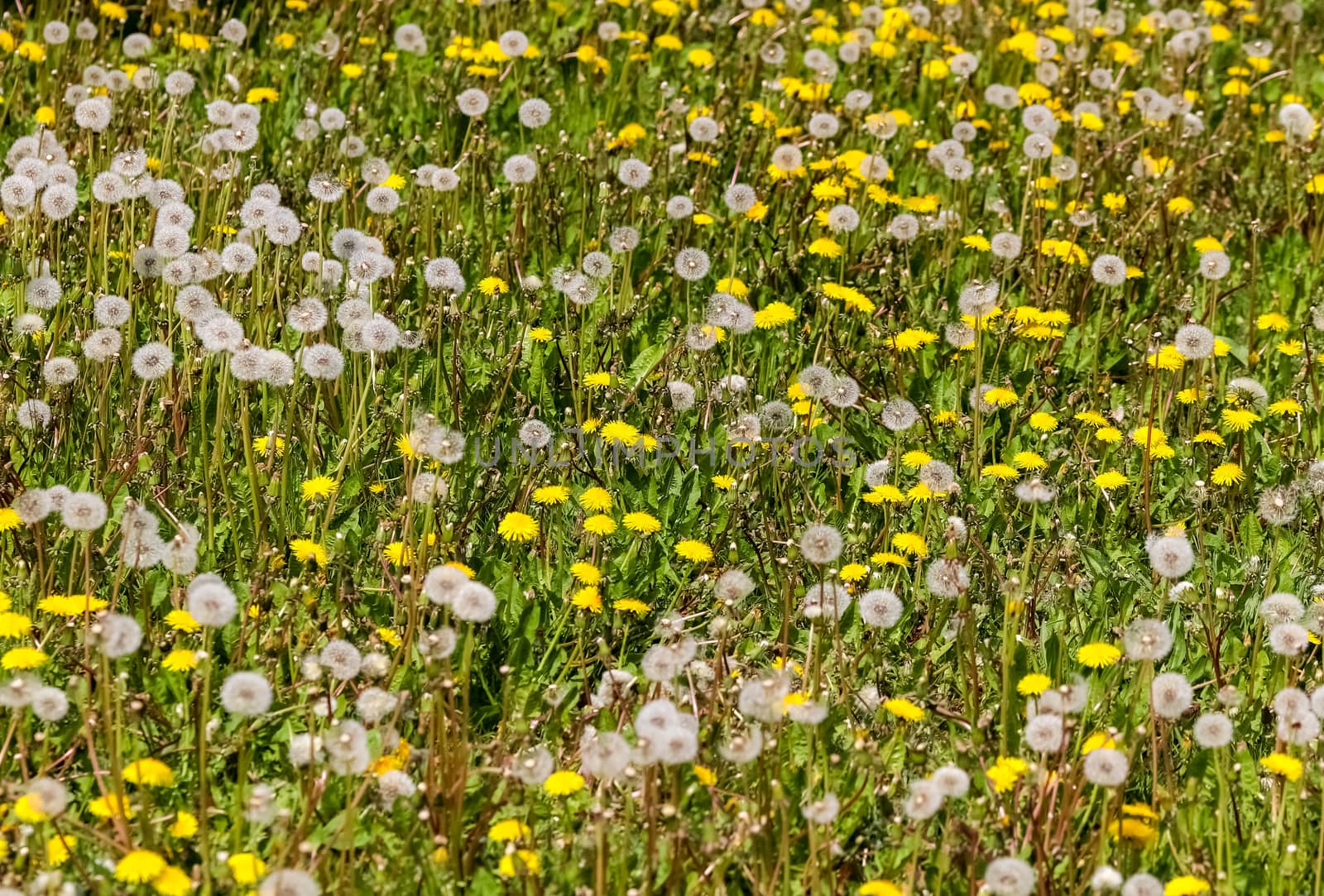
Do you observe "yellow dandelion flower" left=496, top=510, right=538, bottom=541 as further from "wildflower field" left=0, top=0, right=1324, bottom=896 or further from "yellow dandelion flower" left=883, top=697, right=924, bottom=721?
"yellow dandelion flower" left=883, top=697, right=924, bottom=721

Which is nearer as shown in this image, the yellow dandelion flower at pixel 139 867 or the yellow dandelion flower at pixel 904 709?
the yellow dandelion flower at pixel 139 867

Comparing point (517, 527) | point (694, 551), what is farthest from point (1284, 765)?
point (517, 527)

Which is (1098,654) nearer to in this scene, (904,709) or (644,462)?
(904,709)

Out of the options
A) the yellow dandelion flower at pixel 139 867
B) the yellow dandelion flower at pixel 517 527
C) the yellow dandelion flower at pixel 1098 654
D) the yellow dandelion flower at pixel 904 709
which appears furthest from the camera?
the yellow dandelion flower at pixel 517 527

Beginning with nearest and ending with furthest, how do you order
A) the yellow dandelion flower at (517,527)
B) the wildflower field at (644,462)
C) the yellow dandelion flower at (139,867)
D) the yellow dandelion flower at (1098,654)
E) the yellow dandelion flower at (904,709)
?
the yellow dandelion flower at (139,867) → the wildflower field at (644,462) → the yellow dandelion flower at (904,709) → the yellow dandelion flower at (1098,654) → the yellow dandelion flower at (517,527)

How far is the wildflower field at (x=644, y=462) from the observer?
2.43 m

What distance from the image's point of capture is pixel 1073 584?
296cm

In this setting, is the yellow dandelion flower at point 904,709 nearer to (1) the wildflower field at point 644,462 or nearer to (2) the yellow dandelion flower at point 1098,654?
(1) the wildflower field at point 644,462

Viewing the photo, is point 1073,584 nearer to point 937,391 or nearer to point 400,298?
point 937,391

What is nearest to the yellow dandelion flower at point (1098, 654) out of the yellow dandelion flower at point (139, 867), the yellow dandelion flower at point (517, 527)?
the yellow dandelion flower at point (517, 527)

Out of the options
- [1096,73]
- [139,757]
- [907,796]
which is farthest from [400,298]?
[1096,73]

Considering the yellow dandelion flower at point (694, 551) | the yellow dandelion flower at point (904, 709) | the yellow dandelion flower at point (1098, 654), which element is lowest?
the yellow dandelion flower at point (694, 551)

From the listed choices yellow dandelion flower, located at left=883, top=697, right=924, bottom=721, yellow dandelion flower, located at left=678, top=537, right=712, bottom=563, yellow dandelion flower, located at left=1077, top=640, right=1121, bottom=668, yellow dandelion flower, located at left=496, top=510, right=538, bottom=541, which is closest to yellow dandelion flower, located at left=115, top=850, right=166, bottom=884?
yellow dandelion flower, located at left=496, top=510, right=538, bottom=541

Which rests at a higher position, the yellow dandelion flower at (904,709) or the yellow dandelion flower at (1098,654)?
the yellow dandelion flower at (1098,654)
